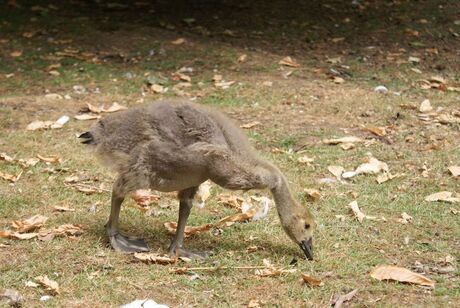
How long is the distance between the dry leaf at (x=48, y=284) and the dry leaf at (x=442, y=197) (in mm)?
3246

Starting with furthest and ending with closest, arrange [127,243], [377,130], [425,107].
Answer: [425,107]
[377,130]
[127,243]

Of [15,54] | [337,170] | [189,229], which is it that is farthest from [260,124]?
[15,54]

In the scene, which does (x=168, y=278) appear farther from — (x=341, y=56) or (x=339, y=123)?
(x=341, y=56)

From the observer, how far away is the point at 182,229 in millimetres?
5184

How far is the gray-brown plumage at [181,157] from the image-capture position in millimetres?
4855

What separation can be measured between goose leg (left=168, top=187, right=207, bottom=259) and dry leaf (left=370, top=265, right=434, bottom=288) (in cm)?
118

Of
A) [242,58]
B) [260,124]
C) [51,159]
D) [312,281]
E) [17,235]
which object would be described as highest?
[312,281]

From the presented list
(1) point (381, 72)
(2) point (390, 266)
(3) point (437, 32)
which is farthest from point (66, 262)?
(3) point (437, 32)

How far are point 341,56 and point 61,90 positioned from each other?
13.9 ft

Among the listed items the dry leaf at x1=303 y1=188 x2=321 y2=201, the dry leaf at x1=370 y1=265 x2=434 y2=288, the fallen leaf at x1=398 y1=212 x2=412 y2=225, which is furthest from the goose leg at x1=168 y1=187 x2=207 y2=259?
the fallen leaf at x1=398 y1=212 x2=412 y2=225

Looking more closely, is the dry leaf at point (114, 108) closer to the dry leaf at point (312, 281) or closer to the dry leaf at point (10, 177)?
the dry leaf at point (10, 177)

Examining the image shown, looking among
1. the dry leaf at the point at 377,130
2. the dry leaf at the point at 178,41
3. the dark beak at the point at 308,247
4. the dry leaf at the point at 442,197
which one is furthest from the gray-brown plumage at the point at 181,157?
the dry leaf at the point at 178,41

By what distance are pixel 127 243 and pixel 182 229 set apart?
0.39 meters

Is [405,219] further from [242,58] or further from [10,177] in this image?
[242,58]
